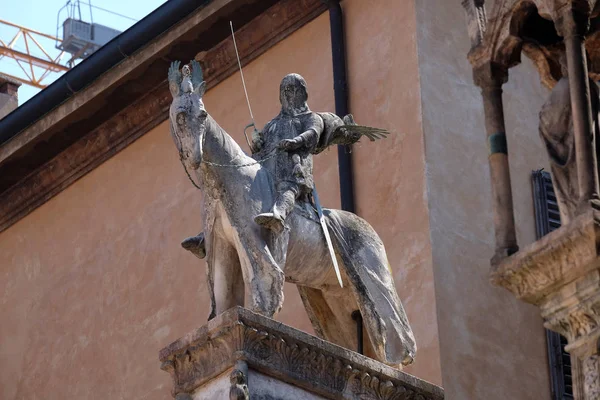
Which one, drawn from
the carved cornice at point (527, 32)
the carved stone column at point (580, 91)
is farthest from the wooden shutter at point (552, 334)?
the carved stone column at point (580, 91)

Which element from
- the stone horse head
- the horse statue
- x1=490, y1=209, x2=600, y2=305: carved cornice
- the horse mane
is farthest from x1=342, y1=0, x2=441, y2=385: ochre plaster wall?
the stone horse head

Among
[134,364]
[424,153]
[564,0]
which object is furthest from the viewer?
[134,364]

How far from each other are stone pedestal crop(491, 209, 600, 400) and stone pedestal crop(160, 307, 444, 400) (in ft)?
4.18

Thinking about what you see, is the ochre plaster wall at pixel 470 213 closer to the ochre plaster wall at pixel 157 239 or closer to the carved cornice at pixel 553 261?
the ochre plaster wall at pixel 157 239

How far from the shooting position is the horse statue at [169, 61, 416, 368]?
1444 cm

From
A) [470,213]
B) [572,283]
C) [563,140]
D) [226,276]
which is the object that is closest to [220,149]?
[226,276]

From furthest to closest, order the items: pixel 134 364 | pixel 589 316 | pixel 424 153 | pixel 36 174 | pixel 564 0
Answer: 1. pixel 36 174
2. pixel 134 364
3. pixel 424 153
4. pixel 564 0
5. pixel 589 316

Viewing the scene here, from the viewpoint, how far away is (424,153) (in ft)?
59.0

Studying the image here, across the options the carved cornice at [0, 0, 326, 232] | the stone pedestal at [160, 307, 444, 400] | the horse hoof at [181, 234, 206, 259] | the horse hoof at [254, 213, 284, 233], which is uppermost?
the carved cornice at [0, 0, 326, 232]

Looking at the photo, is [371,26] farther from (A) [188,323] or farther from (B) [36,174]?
(B) [36,174]

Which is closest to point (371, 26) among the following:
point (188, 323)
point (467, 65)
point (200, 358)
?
point (467, 65)

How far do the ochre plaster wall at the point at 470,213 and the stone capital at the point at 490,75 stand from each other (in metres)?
2.65

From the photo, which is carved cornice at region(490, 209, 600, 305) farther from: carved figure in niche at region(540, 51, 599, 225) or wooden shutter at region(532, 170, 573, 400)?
wooden shutter at region(532, 170, 573, 400)

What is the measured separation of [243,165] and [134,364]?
616 cm
